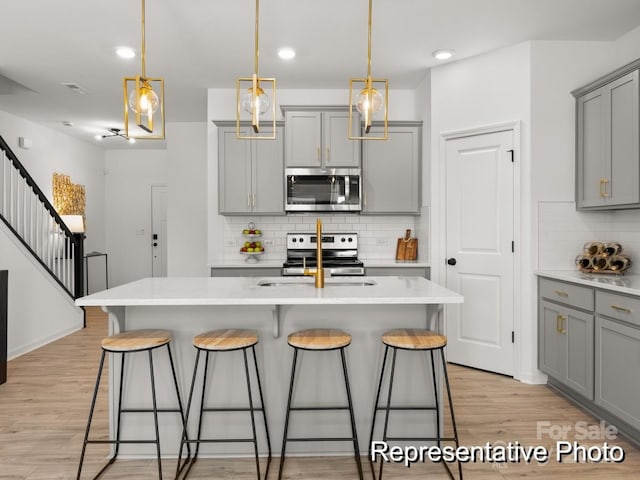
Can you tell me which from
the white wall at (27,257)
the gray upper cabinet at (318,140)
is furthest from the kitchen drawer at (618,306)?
the white wall at (27,257)

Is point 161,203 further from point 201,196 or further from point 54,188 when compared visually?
point 201,196

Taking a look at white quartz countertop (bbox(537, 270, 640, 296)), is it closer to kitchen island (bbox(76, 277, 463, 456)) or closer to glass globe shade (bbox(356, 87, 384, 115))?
kitchen island (bbox(76, 277, 463, 456))

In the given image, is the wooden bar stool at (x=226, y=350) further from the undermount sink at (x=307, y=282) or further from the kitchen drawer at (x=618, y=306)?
the kitchen drawer at (x=618, y=306)

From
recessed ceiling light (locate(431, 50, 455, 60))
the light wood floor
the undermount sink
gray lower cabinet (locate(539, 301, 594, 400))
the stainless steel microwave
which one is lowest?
the light wood floor

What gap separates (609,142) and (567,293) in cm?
114

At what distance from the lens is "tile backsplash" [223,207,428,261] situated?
5.14m

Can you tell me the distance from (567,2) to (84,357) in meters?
5.13

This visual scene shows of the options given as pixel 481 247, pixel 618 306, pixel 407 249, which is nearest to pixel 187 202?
pixel 407 249

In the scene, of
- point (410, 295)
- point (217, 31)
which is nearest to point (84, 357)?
point (217, 31)

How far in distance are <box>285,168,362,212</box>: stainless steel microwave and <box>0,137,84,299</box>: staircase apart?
2850mm

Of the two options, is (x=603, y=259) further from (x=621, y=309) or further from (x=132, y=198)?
(x=132, y=198)

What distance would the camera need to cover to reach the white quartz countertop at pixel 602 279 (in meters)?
2.65

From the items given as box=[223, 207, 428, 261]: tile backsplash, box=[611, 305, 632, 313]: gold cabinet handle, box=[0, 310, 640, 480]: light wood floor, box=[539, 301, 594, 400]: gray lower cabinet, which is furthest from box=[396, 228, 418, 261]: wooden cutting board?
box=[611, 305, 632, 313]: gold cabinet handle

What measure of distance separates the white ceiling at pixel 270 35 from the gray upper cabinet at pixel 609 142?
0.56 m
